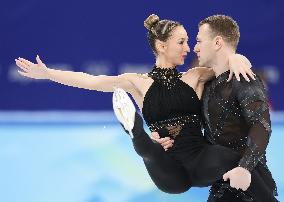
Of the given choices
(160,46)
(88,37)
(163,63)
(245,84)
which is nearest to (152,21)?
(160,46)

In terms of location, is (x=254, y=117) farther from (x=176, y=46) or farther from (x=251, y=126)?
A: (x=176, y=46)

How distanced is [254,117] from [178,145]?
585 millimetres

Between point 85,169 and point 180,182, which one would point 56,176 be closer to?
point 85,169

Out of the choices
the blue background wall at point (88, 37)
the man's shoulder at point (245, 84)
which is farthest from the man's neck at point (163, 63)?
the blue background wall at point (88, 37)

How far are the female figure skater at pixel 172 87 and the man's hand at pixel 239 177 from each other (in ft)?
0.84

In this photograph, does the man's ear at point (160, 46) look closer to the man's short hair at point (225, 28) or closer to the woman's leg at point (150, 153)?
the man's short hair at point (225, 28)

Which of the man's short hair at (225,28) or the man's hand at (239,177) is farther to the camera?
the man's short hair at (225,28)

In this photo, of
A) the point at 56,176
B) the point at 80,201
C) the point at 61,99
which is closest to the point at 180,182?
the point at 80,201

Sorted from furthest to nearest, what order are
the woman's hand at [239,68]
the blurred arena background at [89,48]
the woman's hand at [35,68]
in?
the blurred arena background at [89,48]
the woman's hand at [35,68]
the woman's hand at [239,68]

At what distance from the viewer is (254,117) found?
3590mm

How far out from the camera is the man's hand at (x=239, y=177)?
340 cm

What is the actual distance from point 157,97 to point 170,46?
0.34m

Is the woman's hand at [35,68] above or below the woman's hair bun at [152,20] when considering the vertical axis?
below

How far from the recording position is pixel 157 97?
4.09 meters
